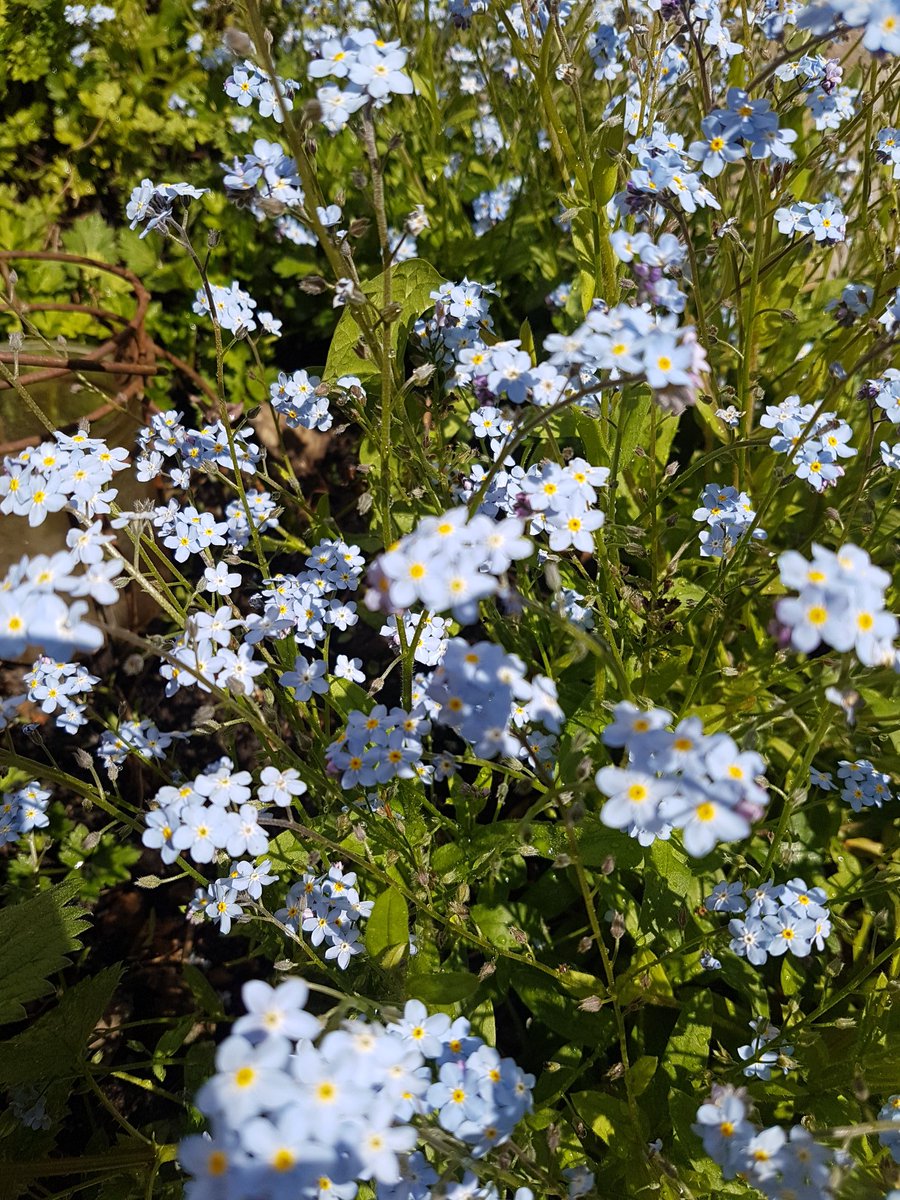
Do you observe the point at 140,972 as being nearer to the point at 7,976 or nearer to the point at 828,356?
the point at 7,976

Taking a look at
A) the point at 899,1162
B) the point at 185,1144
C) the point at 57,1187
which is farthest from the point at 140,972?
the point at 899,1162

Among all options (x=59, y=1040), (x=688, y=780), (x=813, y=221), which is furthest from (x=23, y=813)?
(x=813, y=221)

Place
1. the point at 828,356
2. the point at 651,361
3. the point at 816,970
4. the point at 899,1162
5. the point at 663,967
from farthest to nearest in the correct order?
the point at 828,356 → the point at 816,970 → the point at 663,967 → the point at 899,1162 → the point at 651,361

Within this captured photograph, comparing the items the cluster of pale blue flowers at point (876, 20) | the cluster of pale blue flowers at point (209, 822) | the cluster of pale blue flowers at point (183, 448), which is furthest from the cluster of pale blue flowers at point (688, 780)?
the cluster of pale blue flowers at point (183, 448)

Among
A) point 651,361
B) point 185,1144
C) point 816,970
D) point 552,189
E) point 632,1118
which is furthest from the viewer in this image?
point 552,189

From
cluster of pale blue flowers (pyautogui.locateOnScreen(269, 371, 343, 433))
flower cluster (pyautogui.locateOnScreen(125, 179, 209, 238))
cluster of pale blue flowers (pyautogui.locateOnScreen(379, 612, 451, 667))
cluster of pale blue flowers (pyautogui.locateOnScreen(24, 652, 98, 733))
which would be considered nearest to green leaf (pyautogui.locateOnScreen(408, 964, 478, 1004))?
cluster of pale blue flowers (pyautogui.locateOnScreen(379, 612, 451, 667))

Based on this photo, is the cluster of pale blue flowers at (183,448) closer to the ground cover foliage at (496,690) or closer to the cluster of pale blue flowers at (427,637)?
the ground cover foliage at (496,690)

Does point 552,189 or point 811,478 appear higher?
point 552,189
